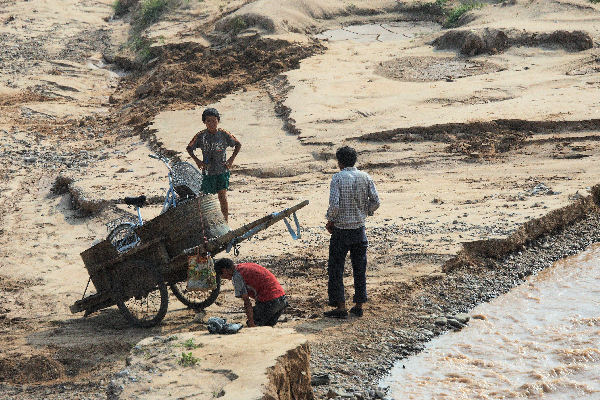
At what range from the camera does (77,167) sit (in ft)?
41.6

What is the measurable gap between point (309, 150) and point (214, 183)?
10.3 feet

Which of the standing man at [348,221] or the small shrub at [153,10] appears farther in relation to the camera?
the small shrub at [153,10]

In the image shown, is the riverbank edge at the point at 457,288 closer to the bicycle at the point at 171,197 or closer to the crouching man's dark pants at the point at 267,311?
the crouching man's dark pants at the point at 267,311

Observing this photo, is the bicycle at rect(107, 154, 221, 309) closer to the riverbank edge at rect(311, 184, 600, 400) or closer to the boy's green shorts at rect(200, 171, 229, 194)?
the boy's green shorts at rect(200, 171, 229, 194)

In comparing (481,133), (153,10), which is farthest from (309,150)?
(153,10)

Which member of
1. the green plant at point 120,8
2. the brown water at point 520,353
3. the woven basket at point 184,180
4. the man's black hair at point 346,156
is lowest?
the brown water at point 520,353

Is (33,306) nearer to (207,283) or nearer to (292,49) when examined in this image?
(207,283)

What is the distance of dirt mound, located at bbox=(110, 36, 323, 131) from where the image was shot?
50.8 ft

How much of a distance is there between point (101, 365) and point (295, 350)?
2014 mm

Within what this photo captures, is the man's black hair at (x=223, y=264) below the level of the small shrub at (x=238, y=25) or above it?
below

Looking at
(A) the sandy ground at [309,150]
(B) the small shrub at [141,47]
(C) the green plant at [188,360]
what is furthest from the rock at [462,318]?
(B) the small shrub at [141,47]

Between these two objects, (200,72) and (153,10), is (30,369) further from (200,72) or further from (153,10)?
(153,10)

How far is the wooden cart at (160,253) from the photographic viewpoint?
6773mm

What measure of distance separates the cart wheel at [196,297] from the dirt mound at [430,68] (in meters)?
7.82
